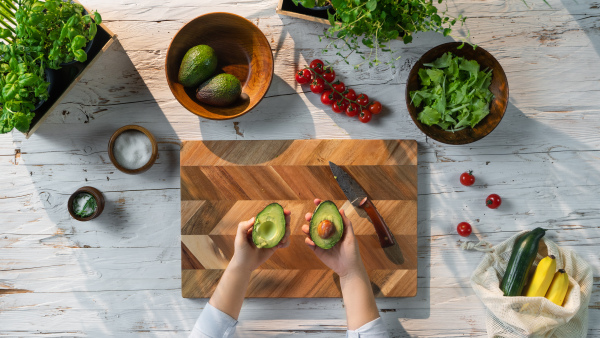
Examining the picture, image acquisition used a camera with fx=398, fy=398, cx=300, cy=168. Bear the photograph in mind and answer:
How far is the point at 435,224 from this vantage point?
148 centimetres

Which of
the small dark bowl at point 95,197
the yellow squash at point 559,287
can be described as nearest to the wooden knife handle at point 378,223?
the yellow squash at point 559,287

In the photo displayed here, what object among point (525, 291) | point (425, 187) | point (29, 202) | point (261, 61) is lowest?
point (525, 291)

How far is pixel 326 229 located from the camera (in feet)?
3.93

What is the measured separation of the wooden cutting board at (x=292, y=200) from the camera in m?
1.45

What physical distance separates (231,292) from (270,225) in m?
0.29

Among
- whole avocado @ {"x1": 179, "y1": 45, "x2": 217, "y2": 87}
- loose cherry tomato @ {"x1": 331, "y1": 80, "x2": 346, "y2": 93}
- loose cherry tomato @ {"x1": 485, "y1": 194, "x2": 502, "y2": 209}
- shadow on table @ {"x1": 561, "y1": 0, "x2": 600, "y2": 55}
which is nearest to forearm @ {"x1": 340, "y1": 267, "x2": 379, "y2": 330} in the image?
loose cherry tomato @ {"x1": 485, "y1": 194, "x2": 502, "y2": 209}

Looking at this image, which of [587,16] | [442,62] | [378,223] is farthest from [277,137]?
[587,16]

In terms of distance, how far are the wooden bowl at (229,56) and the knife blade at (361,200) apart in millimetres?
380

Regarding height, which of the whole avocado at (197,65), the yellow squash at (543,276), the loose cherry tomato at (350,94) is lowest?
the yellow squash at (543,276)

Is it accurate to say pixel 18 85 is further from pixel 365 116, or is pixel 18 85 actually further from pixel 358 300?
pixel 358 300

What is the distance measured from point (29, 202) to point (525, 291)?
185cm

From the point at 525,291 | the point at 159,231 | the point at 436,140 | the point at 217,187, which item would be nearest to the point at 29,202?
the point at 159,231

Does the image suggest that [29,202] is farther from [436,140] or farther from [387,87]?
[436,140]

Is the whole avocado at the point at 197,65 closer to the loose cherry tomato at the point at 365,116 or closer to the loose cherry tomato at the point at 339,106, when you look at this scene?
the loose cherry tomato at the point at 339,106
